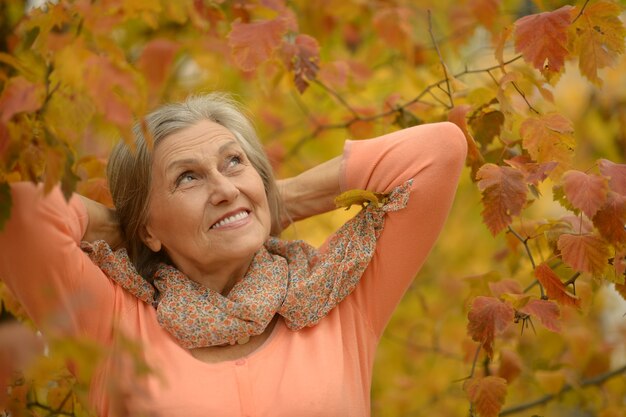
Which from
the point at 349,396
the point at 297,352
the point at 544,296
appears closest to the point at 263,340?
the point at 297,352

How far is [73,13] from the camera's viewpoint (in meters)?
1.72

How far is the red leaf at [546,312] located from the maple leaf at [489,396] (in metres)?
0.27

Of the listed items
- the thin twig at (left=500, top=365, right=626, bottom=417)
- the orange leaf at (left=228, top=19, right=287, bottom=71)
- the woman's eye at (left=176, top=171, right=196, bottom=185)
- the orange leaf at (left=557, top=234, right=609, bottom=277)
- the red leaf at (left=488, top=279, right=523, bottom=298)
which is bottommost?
the thin twig at (left=500, top=365, right=626, bottom=417)

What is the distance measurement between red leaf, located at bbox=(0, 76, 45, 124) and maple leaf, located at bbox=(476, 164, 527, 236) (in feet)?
3.16

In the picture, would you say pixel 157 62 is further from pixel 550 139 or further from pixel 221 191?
pixel 550 139

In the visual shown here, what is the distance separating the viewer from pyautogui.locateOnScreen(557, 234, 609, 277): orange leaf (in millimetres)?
1899

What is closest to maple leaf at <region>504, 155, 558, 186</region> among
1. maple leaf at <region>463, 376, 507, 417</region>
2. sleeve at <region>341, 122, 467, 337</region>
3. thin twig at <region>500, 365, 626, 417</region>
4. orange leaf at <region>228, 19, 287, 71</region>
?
sleeve at <region>341, 122, 467, 337</region>

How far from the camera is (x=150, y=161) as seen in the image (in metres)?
2.07

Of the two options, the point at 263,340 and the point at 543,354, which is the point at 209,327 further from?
the point at 543,354

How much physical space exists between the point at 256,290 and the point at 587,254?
2.50ft

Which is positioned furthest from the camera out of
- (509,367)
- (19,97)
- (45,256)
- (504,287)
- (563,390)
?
(563,390)

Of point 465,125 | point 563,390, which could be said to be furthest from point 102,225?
point 563,390

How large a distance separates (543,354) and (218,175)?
2.53 meters

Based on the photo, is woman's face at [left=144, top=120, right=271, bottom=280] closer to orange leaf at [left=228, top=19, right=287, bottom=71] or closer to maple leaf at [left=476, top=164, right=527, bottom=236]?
orange leaf at [left=228, top=19, right=287, bottom=71]
